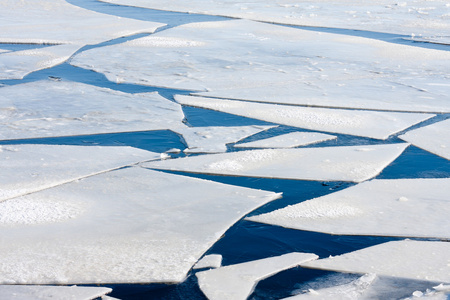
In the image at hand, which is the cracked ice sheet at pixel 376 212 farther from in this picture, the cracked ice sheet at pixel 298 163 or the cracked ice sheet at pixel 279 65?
the cracked ice sheet at pixel 279 65

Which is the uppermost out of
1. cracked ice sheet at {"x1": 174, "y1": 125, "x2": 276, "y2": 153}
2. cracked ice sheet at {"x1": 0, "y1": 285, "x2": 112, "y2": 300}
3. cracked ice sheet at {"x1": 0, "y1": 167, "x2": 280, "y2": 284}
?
cracked ice sheet at {"x1": 174, "y1": 125, "x2": 276, "y2": 153}

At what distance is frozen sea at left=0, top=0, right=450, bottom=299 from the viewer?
1.75 meters

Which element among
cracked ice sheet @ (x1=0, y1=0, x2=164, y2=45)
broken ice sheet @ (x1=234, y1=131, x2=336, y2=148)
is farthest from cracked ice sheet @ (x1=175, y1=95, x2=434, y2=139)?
cracked ice sheet @ (x1=0, y1=0, x2=164, y2=45)

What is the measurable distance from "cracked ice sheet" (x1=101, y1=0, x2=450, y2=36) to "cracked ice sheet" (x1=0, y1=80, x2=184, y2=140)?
3.88m

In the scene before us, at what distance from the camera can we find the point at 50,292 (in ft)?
5.10

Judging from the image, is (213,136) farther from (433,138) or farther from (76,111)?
(433,138)

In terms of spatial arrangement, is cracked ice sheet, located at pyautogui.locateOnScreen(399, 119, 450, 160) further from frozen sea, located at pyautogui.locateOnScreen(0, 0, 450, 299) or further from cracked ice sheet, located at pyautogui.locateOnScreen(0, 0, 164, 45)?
cracked ice sheet, located at pyautogui.locateOnScreen(0, 0, 164, 45)

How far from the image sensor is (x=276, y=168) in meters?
2.54

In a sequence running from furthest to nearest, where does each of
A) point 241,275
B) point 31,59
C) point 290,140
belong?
point 31,59 < point 290,140 < point 241,275

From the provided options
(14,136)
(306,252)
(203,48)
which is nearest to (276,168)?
(306,252)

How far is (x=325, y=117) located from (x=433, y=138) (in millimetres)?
585

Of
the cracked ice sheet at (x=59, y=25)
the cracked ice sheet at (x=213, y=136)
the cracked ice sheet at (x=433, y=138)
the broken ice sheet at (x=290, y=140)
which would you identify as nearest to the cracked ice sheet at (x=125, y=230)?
the cracked ice sheet at (x=213, y=136)

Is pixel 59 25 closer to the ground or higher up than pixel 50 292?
higher up

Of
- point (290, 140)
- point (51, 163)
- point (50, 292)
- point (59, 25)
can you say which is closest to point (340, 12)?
point (59, 25)
